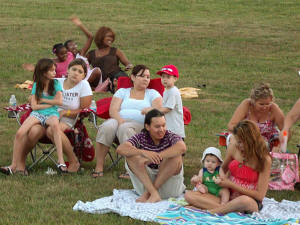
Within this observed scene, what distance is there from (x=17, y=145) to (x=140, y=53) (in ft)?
31.7

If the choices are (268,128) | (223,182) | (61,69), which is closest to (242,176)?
(223,182)

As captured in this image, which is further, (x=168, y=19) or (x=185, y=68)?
(x=168, y=19)

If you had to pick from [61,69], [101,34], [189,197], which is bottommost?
[189,197]

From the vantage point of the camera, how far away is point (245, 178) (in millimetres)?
5547

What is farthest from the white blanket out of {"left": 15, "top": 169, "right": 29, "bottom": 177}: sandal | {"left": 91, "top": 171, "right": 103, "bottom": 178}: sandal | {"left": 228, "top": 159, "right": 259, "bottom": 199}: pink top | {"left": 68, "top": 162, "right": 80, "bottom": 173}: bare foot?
{"left": 15, "top": 169, "right": 29, "bottom": 177}: sandal

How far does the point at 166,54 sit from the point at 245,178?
427 inches

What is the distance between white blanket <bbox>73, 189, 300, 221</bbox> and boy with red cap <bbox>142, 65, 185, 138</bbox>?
110 centimetres

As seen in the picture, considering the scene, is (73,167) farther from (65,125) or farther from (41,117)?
(41,117)

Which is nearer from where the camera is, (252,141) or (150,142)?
(252,141)

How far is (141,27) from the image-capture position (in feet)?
62.9

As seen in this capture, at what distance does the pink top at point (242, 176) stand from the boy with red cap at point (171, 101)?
1295 millimetres

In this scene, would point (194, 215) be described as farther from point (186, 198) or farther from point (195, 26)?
point (195, 26)

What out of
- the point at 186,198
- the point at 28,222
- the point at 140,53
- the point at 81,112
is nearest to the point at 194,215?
the point at 186,198

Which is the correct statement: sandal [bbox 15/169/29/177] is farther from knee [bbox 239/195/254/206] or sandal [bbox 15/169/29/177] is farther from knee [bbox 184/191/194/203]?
knee [bbox 239/195/254/206]
